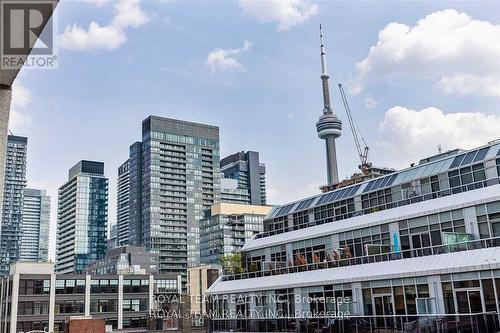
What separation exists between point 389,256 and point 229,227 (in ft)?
497

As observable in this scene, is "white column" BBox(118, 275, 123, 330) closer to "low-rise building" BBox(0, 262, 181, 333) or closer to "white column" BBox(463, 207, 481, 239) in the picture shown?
"low-rise building" BBox(0, 262, 181, 333)

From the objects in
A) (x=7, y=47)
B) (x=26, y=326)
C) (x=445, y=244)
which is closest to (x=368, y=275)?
(x=445, y=244)

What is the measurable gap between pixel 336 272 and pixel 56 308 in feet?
249

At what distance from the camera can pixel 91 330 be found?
4016 centimetres

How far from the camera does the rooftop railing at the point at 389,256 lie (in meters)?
32.5

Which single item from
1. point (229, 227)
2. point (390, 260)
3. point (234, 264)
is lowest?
point (390, 260)

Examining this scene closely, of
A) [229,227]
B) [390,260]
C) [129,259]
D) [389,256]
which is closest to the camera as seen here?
[390,260]

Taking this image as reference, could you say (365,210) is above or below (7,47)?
above

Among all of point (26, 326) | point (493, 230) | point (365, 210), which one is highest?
point (365, 210)

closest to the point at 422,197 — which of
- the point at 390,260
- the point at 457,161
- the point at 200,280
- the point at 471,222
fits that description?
the point at 457,161

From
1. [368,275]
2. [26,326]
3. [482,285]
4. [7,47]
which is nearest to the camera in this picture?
[7,47]

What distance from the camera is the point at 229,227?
614 feet

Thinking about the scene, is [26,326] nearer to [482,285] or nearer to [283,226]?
[283,226]

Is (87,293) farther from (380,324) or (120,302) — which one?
(380,324)
